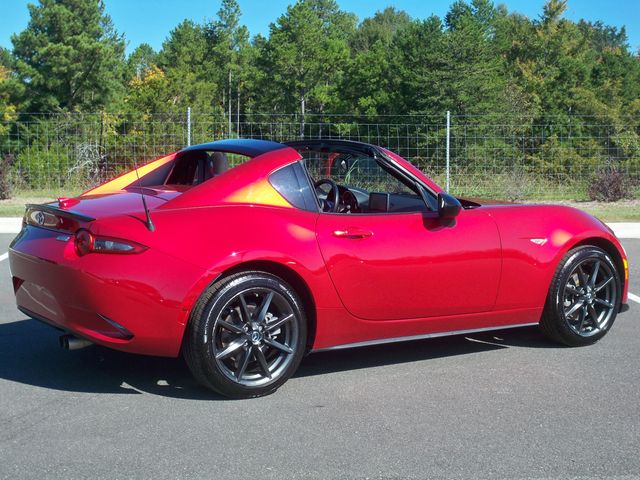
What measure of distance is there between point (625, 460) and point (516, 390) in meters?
1.08

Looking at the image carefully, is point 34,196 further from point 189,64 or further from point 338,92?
point 189,64

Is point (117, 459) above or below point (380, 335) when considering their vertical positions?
below

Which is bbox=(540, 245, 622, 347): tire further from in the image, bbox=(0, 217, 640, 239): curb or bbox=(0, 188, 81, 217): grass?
bbox=(0, 188, 81, 217): grass

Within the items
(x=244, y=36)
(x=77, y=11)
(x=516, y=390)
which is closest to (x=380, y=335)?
(x=516, y=390)

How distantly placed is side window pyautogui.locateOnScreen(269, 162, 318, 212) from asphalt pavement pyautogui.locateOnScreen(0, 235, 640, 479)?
1100 millimetres

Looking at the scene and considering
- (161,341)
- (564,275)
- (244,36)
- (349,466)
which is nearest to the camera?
(349,466)

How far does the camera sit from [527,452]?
3.71 m

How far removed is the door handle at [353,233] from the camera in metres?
4.64

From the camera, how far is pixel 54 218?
14.8 ft

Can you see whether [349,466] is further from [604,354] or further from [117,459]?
[604,354]

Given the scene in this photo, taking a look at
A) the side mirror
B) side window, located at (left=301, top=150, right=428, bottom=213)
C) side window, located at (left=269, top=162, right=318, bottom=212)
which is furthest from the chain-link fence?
the side mirror

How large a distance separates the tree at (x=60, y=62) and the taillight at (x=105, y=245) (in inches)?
1752

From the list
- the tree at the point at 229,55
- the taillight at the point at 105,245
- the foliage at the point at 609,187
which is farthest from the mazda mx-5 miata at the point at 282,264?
the tree at the point at 229,55

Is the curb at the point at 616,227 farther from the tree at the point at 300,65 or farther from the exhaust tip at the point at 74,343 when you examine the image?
the tree at the point at 300,65
